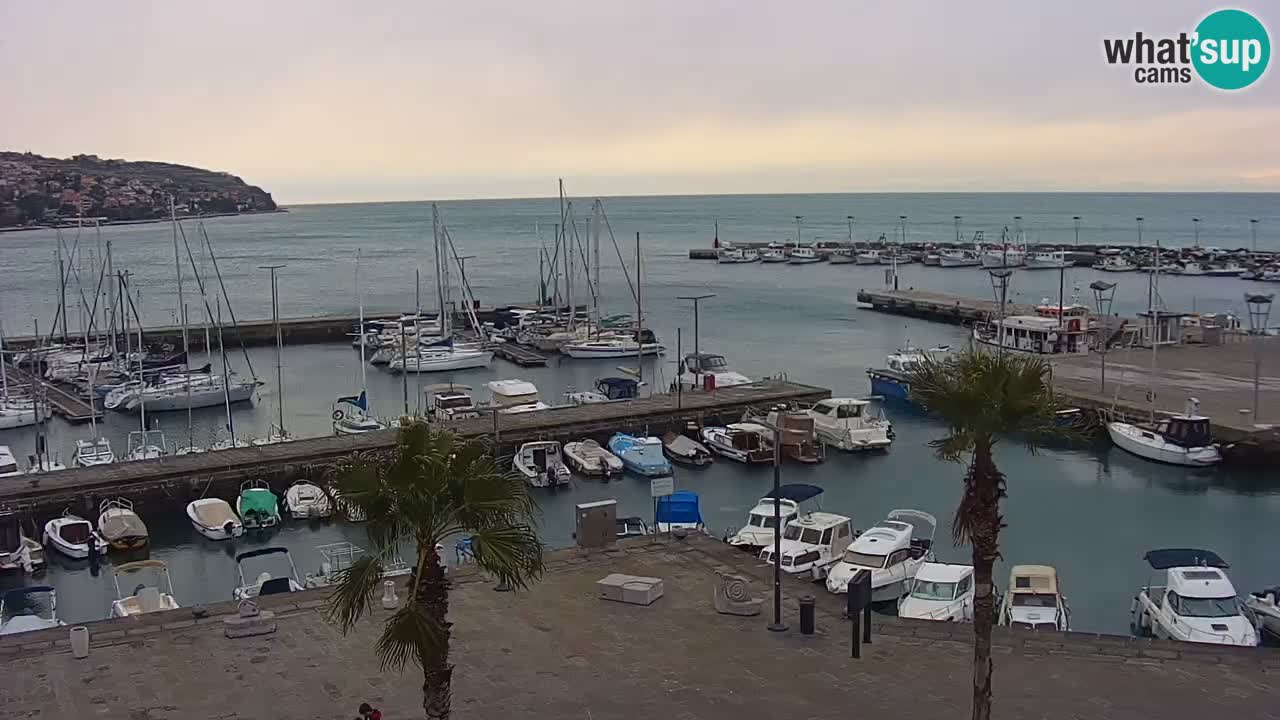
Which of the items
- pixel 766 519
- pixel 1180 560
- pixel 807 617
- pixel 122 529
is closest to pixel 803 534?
pixel 766 519

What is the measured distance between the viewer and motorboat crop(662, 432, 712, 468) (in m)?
36.8

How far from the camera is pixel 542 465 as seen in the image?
114ft

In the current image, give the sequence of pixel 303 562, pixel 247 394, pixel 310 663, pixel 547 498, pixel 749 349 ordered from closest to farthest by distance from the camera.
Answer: pixel 310 663 < pixel 303 562 < pixel 547 498 < pixel 247 394 < pixel 749 349

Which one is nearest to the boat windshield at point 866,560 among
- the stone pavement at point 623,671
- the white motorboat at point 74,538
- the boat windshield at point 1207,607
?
the boat windshield at point 1207,607

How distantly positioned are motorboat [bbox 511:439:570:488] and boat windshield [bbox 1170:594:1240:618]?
61.5ft

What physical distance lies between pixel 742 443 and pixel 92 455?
21099 mm

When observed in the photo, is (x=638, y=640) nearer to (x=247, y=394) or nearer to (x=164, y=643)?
(x=164, y=643)

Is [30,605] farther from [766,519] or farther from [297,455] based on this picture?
[766,519]

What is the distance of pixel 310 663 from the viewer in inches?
570

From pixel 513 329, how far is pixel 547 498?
1435 inches

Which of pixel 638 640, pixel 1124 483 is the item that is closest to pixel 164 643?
pixel 638 640

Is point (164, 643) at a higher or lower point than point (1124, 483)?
higher

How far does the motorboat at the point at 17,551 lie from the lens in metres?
26.6

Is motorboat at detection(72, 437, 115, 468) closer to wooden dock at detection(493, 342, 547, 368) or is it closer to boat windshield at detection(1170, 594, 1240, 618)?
wooden dock at detection(493, 342, 547, 368)
